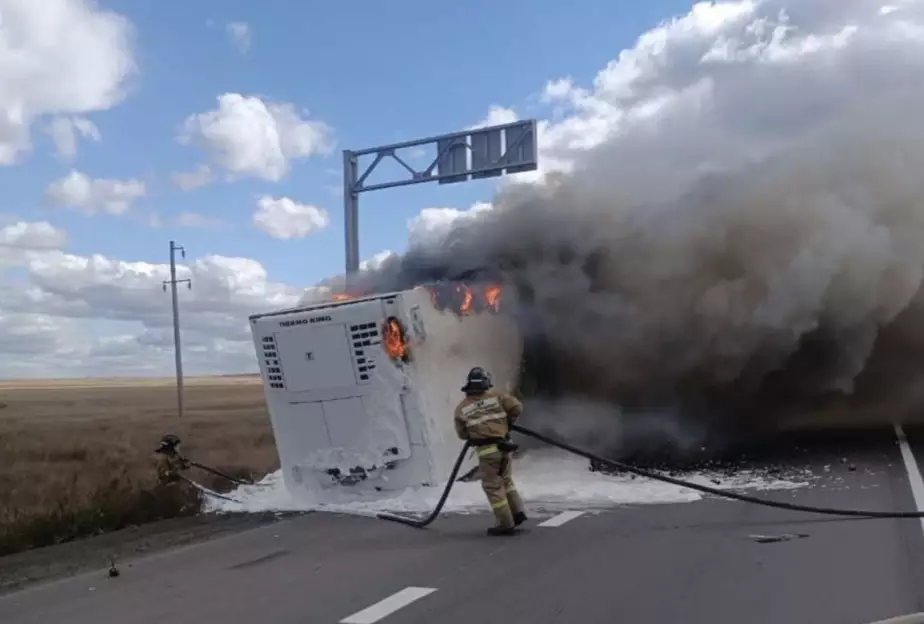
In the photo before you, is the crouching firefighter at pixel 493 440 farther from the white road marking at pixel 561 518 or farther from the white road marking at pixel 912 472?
the white road marking at pixel 912 472

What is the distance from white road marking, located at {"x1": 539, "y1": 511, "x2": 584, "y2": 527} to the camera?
8.04 meters

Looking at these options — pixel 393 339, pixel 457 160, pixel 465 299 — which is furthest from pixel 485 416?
pixel 457 160

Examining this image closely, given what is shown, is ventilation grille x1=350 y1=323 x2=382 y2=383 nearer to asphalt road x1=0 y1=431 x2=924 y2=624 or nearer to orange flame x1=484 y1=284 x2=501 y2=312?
asphalt road x1=0 y1=431 x2=924 y2=624

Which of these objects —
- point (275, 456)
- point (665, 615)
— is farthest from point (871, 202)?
point (275, 456)

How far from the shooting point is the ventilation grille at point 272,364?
32.8ft

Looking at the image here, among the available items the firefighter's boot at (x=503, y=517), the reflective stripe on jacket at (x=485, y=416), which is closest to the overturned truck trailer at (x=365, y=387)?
the reflective stripe on jacket at (x=485, y=416)

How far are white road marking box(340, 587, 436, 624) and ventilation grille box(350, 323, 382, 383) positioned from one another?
3.74m

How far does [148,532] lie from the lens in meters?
8.98

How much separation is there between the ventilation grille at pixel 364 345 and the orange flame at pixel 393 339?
3.2 inches

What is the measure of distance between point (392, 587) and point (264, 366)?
4763mm

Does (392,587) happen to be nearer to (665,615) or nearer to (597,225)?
(665,615)

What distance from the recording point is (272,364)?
10.1 m

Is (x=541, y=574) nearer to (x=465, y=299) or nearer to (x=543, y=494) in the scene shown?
(x=543, y=494)

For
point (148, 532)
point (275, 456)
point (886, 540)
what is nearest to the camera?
point (886, 540)
